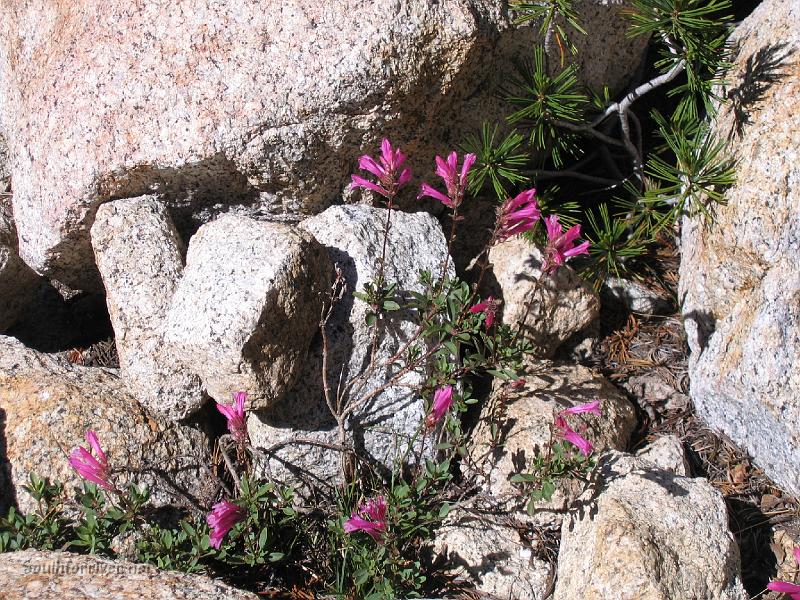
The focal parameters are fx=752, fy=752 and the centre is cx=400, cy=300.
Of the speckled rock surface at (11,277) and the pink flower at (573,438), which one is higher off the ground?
the speckled rock surface at (11,277)

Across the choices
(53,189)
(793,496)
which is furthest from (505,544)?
(53,189)

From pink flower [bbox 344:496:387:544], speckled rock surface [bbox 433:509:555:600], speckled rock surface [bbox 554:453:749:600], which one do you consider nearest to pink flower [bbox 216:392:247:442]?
pink flower [bbox 344:496:387:544]

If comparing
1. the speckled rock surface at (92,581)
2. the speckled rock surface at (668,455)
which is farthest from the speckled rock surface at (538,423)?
the speckled rock surface at (92,581)

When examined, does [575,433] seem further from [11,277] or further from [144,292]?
[11,277]

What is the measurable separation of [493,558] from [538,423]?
64 centimetres

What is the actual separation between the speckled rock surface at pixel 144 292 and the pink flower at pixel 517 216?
1.58 meters

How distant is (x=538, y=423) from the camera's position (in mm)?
3529

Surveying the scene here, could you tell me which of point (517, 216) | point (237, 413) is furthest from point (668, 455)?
point (237, 413)

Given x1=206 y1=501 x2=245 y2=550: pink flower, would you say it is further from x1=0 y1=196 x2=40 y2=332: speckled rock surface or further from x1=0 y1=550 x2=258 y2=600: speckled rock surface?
x1=0 y1=196 x2=40 y2=332: speckled rock surface

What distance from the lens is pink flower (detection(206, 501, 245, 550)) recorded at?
302 centimetres

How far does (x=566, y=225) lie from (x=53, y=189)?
2669 millimetres

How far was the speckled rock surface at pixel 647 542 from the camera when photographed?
2895mm

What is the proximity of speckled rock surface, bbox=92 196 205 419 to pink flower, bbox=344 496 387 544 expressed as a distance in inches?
40.0

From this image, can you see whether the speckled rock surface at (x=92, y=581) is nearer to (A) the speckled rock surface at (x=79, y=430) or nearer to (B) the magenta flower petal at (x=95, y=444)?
(B) the magenta flower petal at (x=95, y=444)
